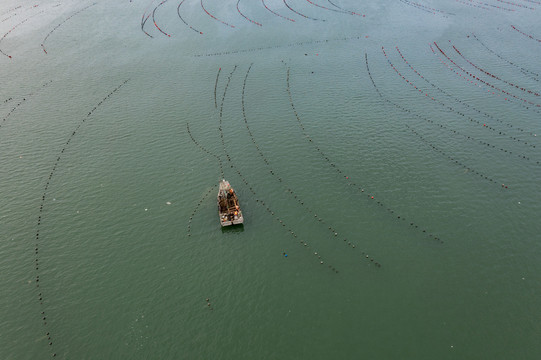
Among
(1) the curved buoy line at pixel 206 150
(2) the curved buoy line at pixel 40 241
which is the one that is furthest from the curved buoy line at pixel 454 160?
(2) the curved buoy line at pixel 40 241

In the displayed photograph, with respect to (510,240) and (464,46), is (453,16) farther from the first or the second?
(510,240)

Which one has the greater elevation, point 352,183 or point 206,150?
point 206,150

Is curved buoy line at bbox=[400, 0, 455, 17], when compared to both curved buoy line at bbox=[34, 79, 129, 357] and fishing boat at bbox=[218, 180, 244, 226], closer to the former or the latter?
fishing boat at bbox=[218, 180, 244, 226]

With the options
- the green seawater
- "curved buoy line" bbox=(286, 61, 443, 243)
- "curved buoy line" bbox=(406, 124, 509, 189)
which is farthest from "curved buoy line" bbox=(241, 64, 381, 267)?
"curved buoy line" bbox=(406, 124, 509, 189)

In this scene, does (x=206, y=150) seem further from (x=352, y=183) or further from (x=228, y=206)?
(x=352, y=183)

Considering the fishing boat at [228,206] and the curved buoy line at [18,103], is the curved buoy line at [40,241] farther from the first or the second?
the fishing boat at [228,206]

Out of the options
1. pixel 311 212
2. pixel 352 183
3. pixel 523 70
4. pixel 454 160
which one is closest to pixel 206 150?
pixel 311 212
